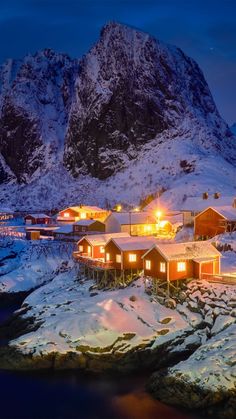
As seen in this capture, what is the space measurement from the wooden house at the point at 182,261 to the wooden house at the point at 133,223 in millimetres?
26963

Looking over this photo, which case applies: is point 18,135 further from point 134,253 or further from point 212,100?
point 134,253

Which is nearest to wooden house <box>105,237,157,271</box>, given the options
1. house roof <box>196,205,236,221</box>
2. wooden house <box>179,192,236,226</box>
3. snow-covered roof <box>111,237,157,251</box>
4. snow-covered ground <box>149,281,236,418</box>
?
snow-covered roof <box>111,237,157,251</box>

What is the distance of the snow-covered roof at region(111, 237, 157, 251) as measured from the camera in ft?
168

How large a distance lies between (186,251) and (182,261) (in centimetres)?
119

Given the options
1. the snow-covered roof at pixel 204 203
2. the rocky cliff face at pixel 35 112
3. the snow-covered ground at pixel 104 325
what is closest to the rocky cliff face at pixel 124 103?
the rocky cliff face at pixel 35 112

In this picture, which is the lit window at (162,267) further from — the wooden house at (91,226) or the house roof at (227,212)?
the wooden house at (91,226)

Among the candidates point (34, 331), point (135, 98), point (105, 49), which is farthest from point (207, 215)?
point (105, 49)

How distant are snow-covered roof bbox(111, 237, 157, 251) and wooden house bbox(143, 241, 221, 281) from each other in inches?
177

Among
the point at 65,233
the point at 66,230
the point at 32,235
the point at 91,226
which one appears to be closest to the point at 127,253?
the point at 91,226

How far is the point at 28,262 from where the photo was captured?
68375 mm

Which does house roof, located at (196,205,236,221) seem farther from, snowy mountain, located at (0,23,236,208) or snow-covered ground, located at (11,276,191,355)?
snowy mountain, located at (0,23,236,208)

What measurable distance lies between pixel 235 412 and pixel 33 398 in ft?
42.7

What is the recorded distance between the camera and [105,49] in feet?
500

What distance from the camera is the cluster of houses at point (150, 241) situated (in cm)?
4538
